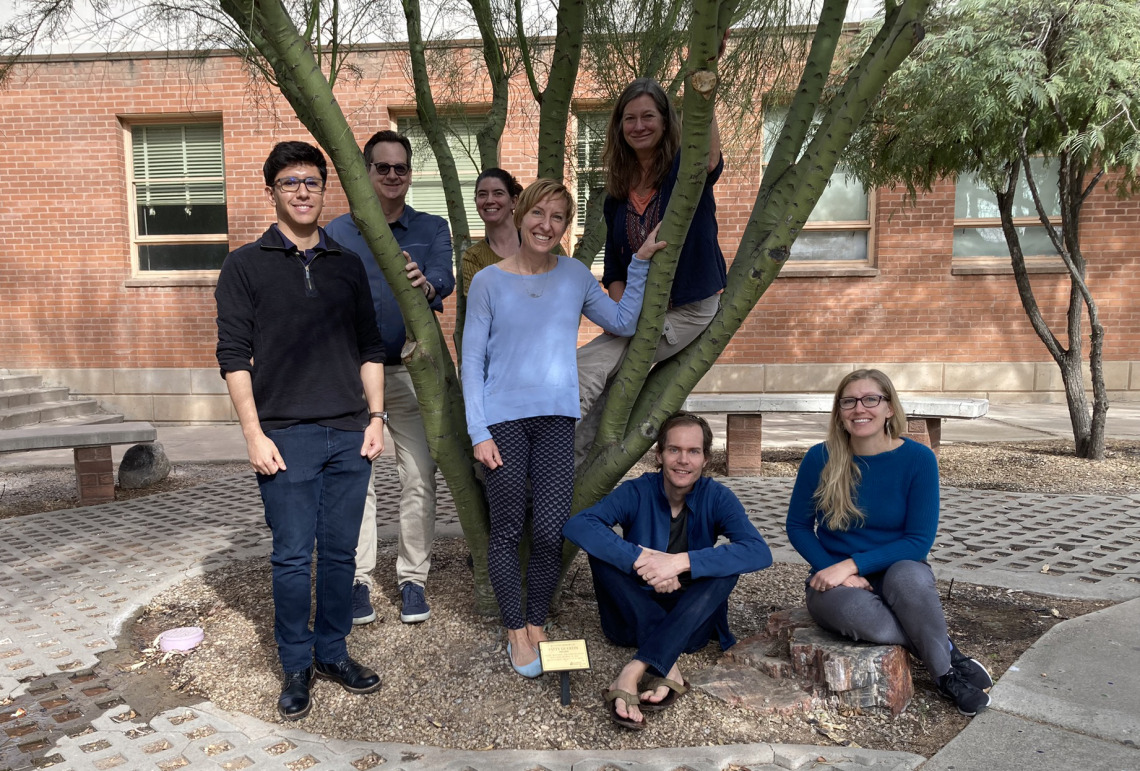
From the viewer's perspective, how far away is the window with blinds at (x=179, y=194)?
36.3 feet

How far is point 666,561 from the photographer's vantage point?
3.02 meters

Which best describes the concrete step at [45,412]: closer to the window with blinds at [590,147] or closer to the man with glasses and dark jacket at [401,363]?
the window with blinds at [590,147]

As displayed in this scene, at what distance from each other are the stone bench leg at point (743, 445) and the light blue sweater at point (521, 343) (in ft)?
13.6

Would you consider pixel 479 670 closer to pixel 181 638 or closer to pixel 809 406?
pixel 181 638

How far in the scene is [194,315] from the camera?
1103cm

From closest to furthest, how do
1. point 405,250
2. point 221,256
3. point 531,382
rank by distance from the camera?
point 531,382, point 405,250, point 221,256

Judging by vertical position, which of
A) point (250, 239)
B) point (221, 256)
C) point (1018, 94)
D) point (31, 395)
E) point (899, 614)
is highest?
point (1018, 94)

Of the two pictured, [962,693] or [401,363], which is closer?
[962,693]

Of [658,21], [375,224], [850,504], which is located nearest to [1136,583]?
[850,504]

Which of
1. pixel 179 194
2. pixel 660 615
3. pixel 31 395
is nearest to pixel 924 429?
pixel 660 615

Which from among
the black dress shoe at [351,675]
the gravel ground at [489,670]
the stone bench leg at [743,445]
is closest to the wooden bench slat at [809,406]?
the stone bench leg at [743,445]

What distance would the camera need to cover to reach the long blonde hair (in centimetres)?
320

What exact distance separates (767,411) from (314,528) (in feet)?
15.4

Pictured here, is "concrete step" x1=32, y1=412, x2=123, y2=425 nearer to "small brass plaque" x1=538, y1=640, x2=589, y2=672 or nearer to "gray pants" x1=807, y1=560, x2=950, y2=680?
"small brass plaque" x1=538, y1=640, x2=589, y2=672
